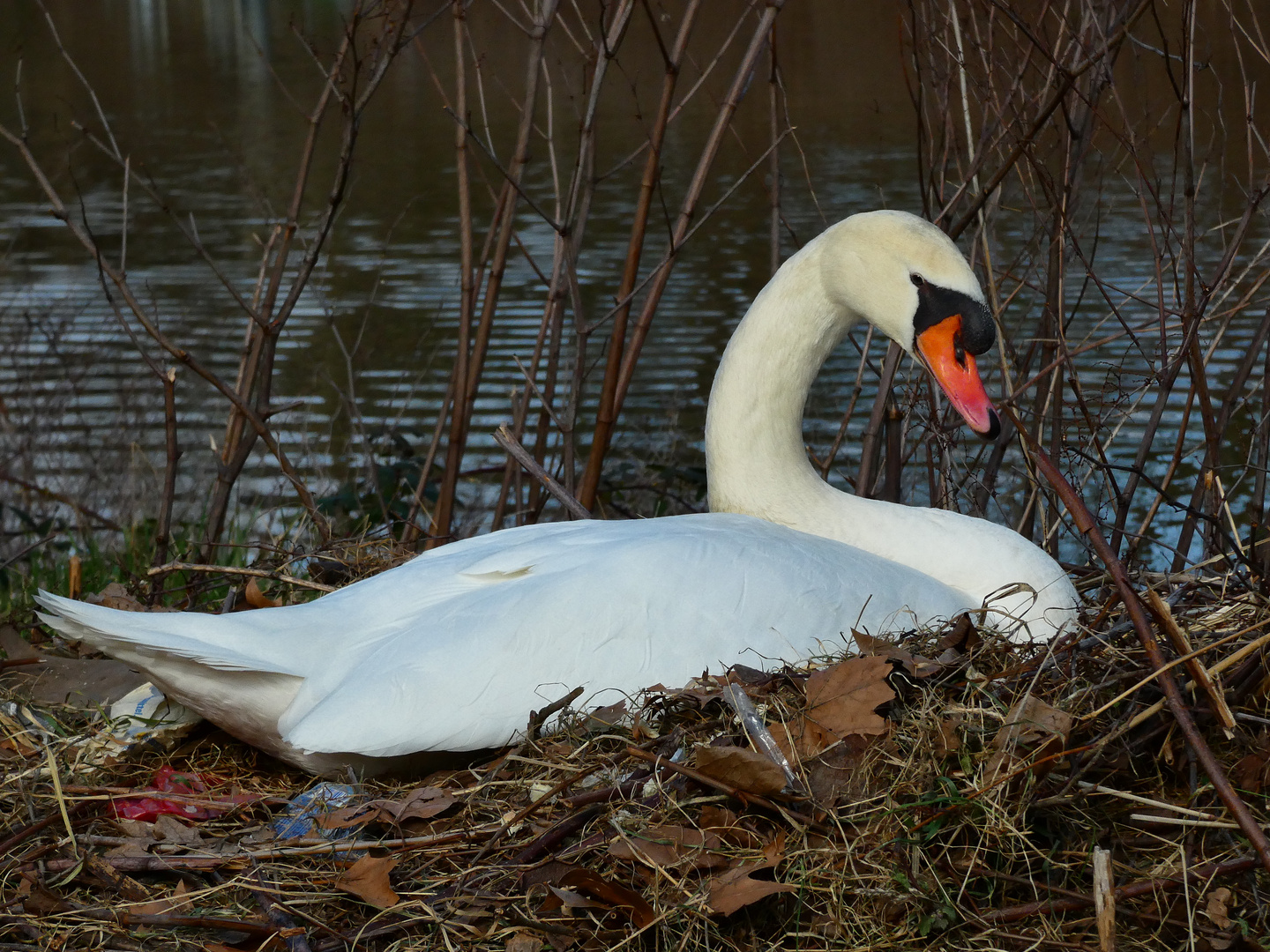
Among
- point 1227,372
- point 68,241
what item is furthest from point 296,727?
point 68,241

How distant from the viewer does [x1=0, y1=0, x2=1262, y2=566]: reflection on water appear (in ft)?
21.9

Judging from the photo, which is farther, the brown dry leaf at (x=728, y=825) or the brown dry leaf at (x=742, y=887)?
the brown dry leaf at (x=728, y=825)

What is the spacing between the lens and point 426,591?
9.50 feet

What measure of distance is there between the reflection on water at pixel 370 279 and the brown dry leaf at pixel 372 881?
2.42 meters

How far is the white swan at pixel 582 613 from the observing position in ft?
8.64

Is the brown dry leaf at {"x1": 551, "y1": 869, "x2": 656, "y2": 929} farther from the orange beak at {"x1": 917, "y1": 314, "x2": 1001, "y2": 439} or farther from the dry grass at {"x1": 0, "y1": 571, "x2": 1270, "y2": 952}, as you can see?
the orange beak at {"x1": 917, "y1": 314, "x2": 1001, "y2": 439}

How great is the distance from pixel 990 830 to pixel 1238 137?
788 cm

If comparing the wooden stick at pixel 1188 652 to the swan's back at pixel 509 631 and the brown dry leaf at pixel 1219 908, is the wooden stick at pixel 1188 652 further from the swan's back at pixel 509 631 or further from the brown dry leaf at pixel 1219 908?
the swan's back at pixel 509 631

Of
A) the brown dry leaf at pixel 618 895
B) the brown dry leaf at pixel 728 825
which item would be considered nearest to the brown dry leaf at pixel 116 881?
the brown dry leaf at pixel 618 895

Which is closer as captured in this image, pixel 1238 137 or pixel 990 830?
pixel 990 830

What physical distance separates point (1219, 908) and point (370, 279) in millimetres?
8456


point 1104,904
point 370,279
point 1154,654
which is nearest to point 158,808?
point 1104,904

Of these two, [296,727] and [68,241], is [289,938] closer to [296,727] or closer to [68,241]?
[296,727]

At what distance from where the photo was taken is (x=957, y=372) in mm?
3242
